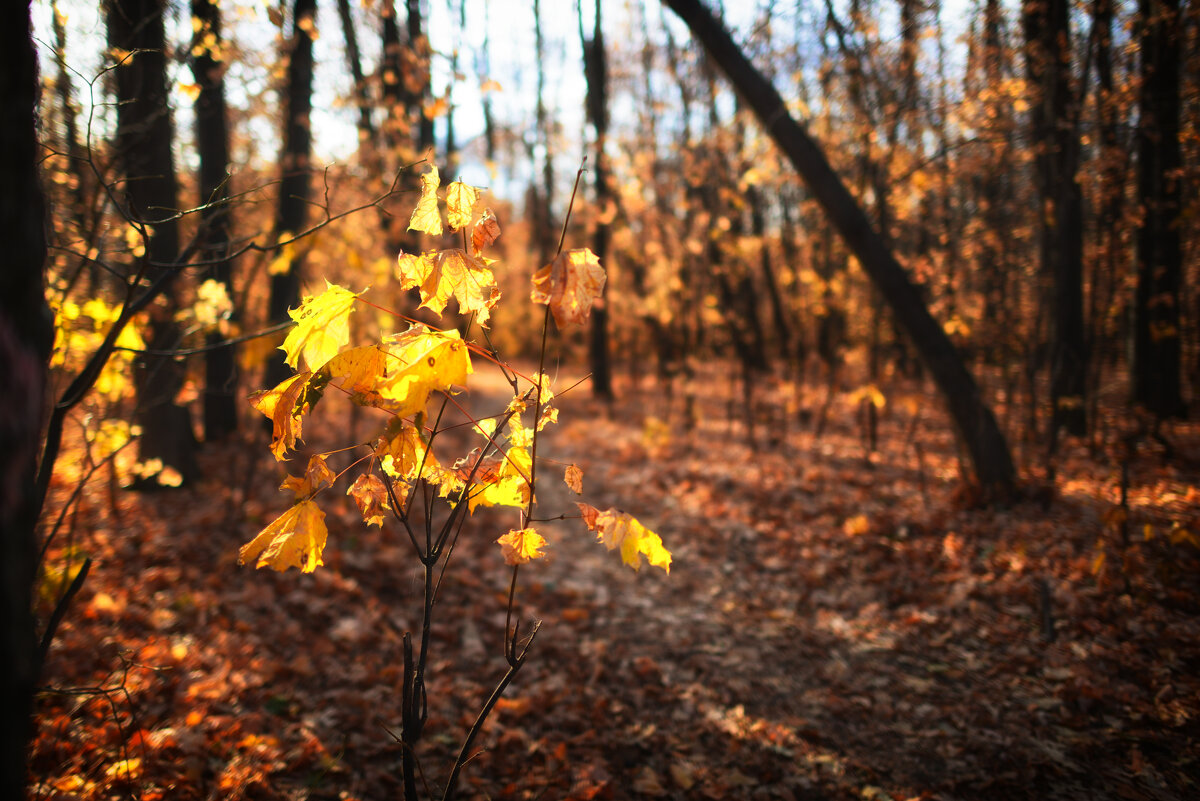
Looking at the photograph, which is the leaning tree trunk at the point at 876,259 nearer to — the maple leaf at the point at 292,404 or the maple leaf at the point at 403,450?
the maple leaf at the point at 403,450

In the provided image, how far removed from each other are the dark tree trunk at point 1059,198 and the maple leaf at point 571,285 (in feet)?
15.7

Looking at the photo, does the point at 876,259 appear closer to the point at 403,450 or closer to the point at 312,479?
the point at 403,450

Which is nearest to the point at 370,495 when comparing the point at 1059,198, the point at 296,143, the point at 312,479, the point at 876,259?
the point at 312,479

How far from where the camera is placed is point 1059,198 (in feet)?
17.2

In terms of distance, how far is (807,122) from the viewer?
7.09m

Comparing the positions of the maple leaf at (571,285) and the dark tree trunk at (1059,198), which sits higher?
the dark tree trunk at (1059,198)

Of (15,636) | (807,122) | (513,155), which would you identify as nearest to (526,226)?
(513,155)

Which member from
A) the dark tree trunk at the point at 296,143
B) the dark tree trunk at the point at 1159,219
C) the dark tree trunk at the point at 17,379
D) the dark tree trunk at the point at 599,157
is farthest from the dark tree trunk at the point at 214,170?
the dark tree trunk at the point at 1159,219

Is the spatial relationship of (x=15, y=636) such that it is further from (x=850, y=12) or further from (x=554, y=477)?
(x=850, y=12)

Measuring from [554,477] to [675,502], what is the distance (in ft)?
5.40

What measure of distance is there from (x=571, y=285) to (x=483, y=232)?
0.38 meters

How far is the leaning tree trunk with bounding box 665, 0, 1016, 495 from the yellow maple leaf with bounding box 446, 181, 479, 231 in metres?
4.38

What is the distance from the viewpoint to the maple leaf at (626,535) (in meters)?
1.47

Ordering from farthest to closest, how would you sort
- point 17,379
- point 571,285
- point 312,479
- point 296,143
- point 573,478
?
point 296,143 < point 573,478 < point 312,479 < point 571,285 < point 17,379
